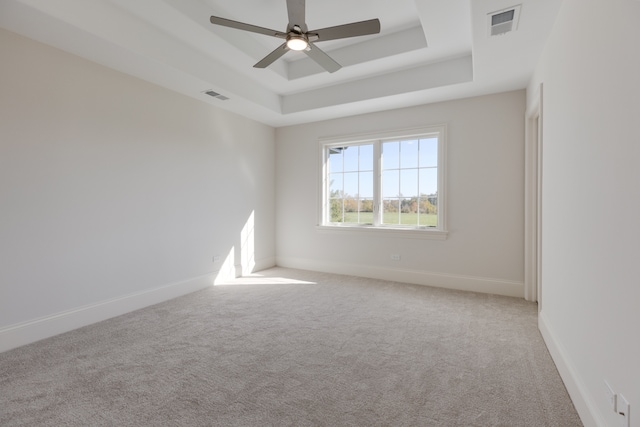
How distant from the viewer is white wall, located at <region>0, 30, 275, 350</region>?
Answer: 2572mm

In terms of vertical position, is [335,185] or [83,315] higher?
[335,185]

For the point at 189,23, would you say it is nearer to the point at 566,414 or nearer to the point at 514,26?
the point at 514,26

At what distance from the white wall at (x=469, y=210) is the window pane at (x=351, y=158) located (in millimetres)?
302

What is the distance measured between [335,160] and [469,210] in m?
2.35

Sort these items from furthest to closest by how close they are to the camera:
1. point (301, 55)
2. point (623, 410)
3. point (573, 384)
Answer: point (301, 55)
point (573, 384)
point (623, 410)

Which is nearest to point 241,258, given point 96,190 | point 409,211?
point 96,190

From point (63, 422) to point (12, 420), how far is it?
0.30m

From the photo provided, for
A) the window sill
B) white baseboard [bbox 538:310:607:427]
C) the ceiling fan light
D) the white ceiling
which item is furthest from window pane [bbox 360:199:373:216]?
the ceiling fan light

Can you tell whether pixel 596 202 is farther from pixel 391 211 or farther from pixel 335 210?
pixel 335 210

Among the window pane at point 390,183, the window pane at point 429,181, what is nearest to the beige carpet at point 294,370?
the window pane at point 429,181

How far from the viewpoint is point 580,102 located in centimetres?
177

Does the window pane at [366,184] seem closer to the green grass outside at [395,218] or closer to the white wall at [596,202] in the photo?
the green grass outside at [395,218]

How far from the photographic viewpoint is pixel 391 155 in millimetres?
4770

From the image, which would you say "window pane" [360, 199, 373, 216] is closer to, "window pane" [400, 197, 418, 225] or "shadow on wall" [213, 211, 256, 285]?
"window pane" [400, 197, 418, 225]
